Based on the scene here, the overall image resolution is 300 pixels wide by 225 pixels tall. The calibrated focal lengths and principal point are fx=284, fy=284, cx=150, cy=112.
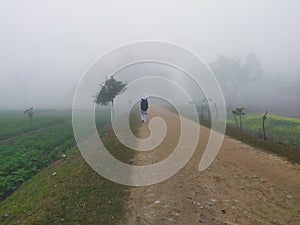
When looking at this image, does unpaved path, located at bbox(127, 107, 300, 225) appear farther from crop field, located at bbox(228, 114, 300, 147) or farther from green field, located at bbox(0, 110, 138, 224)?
crop field, located at bbox(228, 114, 300, 147)

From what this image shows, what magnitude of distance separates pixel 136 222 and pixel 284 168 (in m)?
7.30

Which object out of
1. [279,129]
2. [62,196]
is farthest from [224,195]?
[279,129]

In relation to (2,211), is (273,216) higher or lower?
higher

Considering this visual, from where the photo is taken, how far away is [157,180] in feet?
34.1

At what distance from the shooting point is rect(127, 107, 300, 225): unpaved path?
758 centimetres

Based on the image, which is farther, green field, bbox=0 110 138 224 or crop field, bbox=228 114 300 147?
crop field, bbox=228 114 300 147

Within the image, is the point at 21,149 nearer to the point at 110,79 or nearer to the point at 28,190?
the point at 28,190

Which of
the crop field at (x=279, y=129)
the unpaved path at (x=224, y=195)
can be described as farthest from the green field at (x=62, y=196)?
the crop field at (x=279, y=129)

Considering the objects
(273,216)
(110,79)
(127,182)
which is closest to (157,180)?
(127,182)

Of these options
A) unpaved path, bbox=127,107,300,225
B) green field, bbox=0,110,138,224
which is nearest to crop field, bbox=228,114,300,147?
unpaved path, bbox=127,107,300,225

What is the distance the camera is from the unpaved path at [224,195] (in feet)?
24.9

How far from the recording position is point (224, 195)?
352 inches

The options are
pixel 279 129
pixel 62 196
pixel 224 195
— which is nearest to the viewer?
pixel 224 195

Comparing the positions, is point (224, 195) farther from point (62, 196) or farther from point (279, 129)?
point (279, 129)
